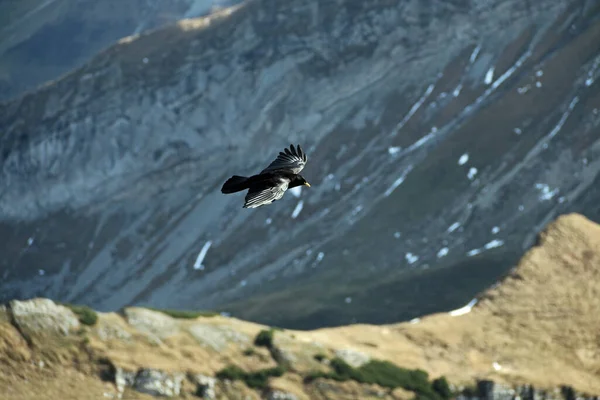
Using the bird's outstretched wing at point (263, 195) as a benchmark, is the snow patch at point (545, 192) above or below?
below

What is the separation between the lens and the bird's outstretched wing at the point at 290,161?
38938 mm

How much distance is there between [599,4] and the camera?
650 ft

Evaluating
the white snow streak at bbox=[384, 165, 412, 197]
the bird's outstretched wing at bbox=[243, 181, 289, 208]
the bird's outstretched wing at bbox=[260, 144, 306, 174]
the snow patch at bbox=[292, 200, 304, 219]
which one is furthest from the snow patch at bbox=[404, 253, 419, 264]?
the bird's outstretched wing at bbox=[243, 181, 289, 208]

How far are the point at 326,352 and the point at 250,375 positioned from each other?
5344mm

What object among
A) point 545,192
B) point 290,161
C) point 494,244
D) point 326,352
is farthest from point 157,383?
point 545,192

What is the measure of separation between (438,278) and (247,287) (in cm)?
3139

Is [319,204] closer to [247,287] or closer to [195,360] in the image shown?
[247,287]

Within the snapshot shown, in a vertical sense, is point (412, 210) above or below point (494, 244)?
below

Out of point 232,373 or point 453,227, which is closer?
point 232,373

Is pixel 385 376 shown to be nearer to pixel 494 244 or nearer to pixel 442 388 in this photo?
pixel 442 388

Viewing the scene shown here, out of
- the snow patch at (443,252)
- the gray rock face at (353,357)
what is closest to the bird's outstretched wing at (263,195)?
the gray rock face at (353,357)

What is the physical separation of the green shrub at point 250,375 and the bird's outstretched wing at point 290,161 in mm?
29810

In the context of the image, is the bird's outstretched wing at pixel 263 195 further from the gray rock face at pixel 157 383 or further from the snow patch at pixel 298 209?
the snow patch at pixel 298 209

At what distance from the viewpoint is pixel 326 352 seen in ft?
238
